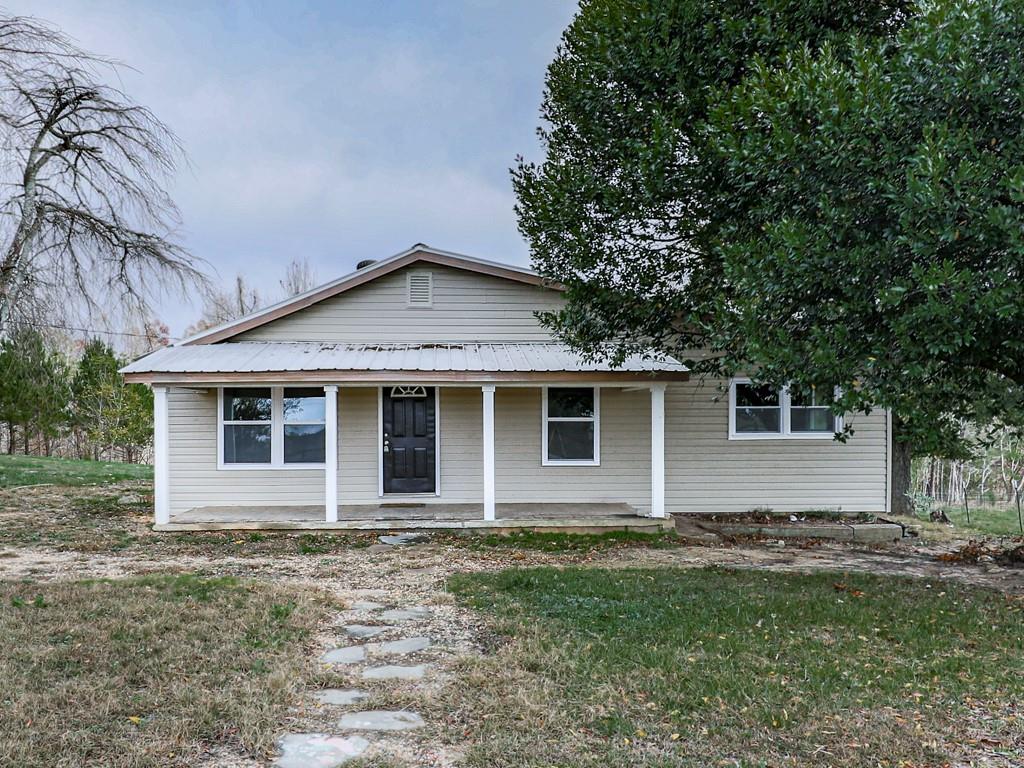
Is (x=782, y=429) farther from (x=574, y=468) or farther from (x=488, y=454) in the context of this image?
(x=488, y=454)

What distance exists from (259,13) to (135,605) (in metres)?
14.1

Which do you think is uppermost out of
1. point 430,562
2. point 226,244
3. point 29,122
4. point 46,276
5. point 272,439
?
point 226,244

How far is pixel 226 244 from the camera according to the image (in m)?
29.9

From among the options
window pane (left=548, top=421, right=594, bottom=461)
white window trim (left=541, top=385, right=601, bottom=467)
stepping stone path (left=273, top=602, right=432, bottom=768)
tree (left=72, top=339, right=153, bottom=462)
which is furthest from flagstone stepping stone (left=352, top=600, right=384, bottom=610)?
tree (left=72, top=339, right=153, bottom=462)

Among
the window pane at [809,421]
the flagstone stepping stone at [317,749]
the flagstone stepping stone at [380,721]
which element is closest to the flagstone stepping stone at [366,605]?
the flagstone stepping stone at [380,721]

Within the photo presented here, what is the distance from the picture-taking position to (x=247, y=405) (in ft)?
35.3

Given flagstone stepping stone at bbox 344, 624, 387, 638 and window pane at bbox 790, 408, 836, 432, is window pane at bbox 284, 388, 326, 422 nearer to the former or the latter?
flagstone stepping stone at bbox 344, 624, 387, 638

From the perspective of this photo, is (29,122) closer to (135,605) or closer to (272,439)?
(272,439)

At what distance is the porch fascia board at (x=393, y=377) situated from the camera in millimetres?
9102

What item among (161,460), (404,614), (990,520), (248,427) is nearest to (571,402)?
(248,427)

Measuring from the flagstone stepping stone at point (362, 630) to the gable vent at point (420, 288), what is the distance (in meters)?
6.88

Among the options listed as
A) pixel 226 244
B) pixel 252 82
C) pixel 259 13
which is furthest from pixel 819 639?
pixel 226 244

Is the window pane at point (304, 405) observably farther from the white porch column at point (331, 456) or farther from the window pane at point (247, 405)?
the white porch column at point (331, 456)

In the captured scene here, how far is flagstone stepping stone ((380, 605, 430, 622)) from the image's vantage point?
5293 millimetres
